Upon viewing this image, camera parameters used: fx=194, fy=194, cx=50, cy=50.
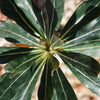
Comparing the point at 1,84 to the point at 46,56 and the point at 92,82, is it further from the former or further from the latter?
the point at 92,82

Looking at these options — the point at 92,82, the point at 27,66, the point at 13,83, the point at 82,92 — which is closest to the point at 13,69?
the point at 27,66

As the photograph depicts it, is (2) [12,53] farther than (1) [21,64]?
Yes

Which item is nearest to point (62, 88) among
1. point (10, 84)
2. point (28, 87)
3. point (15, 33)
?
point (28, 87)


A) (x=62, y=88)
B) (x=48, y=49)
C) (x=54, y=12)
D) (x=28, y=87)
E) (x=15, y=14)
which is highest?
(x=15, y=14)

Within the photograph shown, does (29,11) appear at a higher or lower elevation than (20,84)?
higher

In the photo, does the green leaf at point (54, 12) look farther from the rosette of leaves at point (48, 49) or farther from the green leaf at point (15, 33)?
the green leaf at point (15, 33)

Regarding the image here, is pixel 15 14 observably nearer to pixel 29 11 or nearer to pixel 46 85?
pixel 29 11

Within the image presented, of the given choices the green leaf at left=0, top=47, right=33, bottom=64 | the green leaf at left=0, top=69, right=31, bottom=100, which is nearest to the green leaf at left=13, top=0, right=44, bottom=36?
the green leaf at left=0, top=47, right=33, bottom=64
